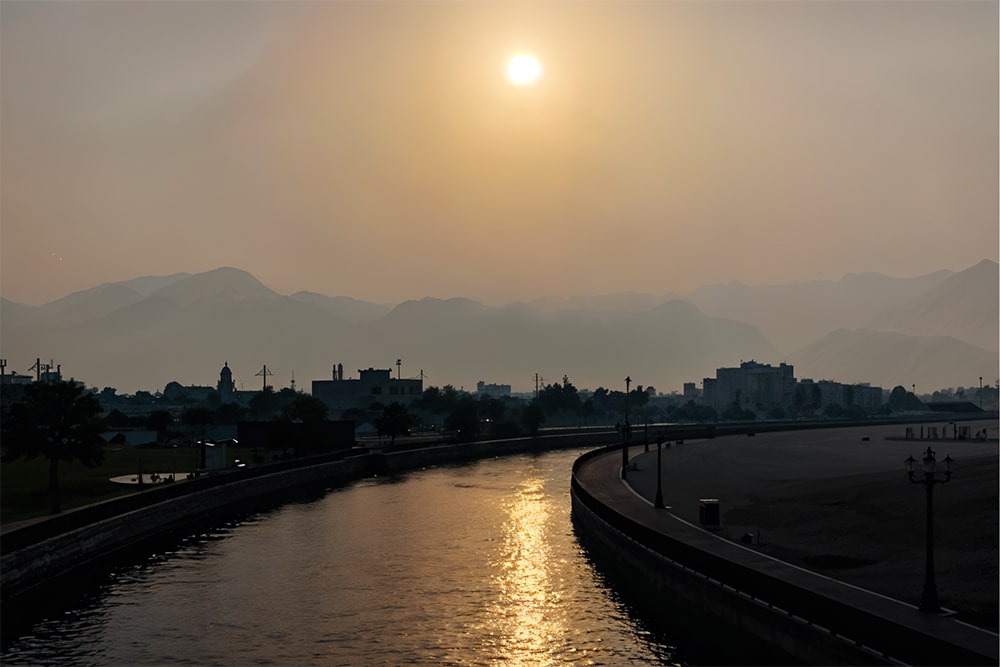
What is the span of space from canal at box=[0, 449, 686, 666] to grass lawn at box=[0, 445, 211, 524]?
37.5ft

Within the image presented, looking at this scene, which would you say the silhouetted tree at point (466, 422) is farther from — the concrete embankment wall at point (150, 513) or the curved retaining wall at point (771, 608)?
the curved retaining wall at point (771, 608)

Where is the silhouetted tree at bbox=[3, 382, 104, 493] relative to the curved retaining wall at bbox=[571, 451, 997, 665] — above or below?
above

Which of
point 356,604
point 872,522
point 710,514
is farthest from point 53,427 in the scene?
point 872,522

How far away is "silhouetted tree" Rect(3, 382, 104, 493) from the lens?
261 ft

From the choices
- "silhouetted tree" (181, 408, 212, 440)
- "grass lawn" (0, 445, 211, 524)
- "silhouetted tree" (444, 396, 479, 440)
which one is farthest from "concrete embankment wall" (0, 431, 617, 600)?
"silhouetted tree" (181, 408, 212, 440)

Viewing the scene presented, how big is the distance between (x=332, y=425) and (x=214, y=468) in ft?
132

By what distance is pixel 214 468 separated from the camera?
10469 cm

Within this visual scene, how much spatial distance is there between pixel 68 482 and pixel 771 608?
69.8 m

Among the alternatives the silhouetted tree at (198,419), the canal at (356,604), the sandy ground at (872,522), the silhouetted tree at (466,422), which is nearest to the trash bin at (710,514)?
the sandy ground at (872,522)

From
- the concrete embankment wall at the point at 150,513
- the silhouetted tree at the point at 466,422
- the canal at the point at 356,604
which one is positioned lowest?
the canal at the point at 356,604

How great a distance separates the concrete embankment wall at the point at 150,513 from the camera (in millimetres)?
51406

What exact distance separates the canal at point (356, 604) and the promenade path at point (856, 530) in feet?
20.8

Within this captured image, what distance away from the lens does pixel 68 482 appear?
283ft

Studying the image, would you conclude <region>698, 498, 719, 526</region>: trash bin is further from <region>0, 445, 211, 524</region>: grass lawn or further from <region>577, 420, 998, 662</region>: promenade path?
<region>0, 445, 211, 524</region>: grass lawn
